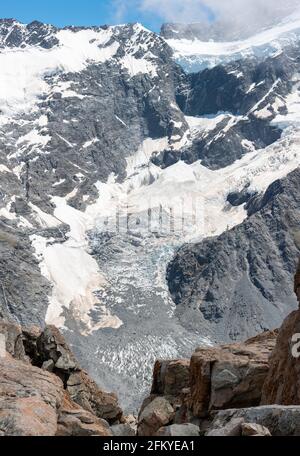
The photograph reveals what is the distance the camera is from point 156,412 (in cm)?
3156

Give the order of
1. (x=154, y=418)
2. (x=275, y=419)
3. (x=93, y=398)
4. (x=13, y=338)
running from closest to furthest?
(x=275, y=419)
(x=154, y=418)
(x=13, y=338)
(x=93, y=398)

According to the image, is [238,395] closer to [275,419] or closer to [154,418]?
[154,418]

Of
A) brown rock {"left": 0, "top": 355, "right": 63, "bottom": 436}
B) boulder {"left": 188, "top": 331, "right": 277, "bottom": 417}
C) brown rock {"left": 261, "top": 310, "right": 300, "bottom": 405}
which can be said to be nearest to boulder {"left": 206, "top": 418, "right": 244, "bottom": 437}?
brown rock {"left": 261, "top": 310, "right": 300, "bottom": 405}

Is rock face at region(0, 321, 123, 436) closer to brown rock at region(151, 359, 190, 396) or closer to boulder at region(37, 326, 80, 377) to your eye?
boulder at region(37, 326, 80, 377)

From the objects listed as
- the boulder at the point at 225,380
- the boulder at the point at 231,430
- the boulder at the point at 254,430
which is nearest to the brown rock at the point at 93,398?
the boulder at the point at 225,380

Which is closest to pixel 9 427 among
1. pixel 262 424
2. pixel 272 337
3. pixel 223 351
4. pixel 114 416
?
pixel 262 424

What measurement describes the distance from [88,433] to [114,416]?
73.0 ft

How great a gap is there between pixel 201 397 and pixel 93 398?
1807cm

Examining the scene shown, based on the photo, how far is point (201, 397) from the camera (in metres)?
28.2

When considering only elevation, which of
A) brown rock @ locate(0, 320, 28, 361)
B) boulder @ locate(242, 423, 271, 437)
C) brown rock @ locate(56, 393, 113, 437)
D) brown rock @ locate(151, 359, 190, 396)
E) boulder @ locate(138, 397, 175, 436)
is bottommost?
boulder @ locate(242, 423, 271, 437)

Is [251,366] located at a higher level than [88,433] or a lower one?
higher

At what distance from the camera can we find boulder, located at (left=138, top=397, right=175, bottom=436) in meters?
30.9

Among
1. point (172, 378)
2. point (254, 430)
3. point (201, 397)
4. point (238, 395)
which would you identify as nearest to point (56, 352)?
point (172, 378)
